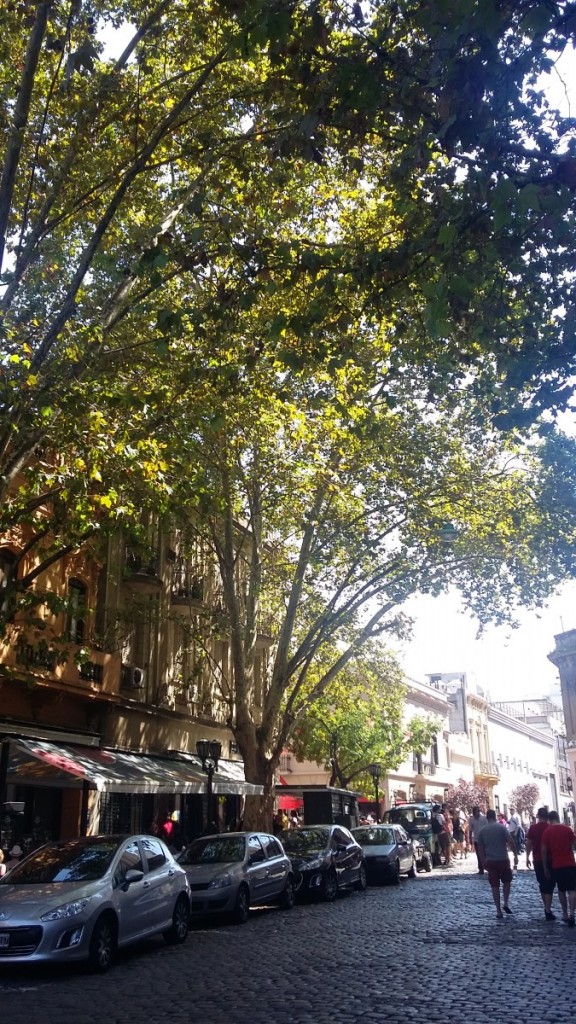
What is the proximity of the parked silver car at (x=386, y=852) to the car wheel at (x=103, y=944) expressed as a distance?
43.8ft

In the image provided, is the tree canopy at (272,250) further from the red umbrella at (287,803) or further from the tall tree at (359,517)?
the red umbrella at (287,803)

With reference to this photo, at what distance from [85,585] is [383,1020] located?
624 inches

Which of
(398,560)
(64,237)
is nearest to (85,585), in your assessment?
(398,560)

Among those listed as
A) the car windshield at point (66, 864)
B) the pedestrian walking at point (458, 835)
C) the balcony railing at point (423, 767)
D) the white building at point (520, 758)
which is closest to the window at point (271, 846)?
the car windshield at point (66, 864)

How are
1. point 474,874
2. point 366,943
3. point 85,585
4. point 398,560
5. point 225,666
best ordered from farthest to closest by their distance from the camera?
point 225,666
point 474,874
point 398,560
point 85,585
point 366,943

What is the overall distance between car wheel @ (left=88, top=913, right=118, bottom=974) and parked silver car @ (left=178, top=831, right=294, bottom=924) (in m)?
4.15

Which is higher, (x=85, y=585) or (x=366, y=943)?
(x=85, y=585)

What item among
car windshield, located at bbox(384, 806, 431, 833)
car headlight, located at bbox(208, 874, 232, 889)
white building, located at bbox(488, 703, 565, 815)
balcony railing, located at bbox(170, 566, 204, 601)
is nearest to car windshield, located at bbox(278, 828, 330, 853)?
car headlight, located at bbox(208, 874, 232, 889)

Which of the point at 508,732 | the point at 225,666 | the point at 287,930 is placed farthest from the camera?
the point at 508,732

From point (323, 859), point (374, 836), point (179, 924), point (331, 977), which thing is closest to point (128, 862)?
point (179, 924)

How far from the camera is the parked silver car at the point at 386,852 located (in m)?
23.2

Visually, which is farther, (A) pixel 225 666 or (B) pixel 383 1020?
(A) pixel 225 666

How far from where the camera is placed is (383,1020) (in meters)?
7.57

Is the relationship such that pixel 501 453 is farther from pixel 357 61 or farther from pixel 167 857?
pixel 357 61
